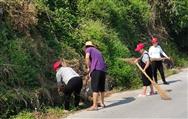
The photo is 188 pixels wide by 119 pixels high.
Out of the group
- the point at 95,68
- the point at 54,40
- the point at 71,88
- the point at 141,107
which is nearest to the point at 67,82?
the point at 71,88

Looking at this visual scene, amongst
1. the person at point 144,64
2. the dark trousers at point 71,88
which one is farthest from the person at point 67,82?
the person at point 144,64

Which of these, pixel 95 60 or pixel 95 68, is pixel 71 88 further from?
pixel 95 60

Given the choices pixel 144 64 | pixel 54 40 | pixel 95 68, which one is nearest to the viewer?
pixel 95 68

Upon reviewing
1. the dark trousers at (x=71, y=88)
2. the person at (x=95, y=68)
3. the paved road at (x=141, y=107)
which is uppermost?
the person at (x=95, y=68)

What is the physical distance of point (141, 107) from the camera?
13.2 metres

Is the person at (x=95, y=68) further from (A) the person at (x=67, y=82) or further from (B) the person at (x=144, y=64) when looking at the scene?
(B) the person at (x=144, y=64)

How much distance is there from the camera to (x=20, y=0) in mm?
15234

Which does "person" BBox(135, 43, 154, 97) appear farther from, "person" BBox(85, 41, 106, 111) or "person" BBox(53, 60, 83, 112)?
"person" BBox(53, 60, 83, 112)

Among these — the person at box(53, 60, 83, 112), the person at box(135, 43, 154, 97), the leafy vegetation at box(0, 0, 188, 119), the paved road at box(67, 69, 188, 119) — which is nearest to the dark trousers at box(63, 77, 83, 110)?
the person at box(53, 60, 83, 112)

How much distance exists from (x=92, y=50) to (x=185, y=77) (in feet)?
27.5

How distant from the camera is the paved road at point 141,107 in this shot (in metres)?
12.0

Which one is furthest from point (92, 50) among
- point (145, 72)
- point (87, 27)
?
point (87, 27)

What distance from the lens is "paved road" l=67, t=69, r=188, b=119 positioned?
472 inches

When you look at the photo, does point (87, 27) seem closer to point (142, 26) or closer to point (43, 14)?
point (43, 14)
